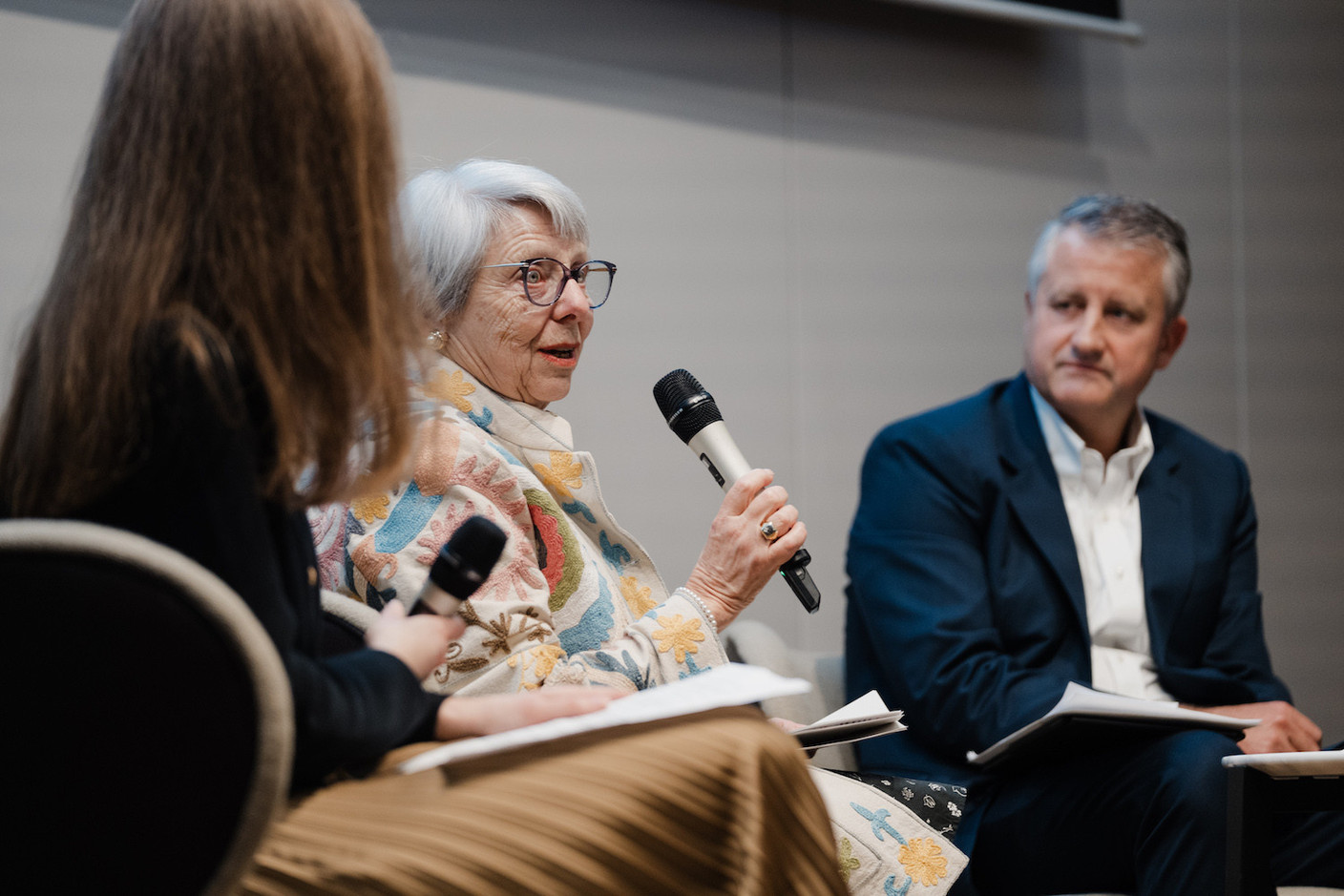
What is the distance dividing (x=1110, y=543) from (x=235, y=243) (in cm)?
190

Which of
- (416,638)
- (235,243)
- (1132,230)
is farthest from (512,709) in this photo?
(1132,230)

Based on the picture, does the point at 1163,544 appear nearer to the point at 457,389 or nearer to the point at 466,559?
the point at 457,389

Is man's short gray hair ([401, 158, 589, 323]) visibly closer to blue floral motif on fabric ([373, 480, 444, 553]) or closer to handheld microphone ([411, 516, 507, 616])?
blue floral motif on fabric ([373, 480, 444, 553])

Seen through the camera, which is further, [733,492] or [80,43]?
[80,43]

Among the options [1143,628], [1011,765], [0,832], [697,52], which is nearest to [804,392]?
[697,52]

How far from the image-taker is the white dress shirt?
7.45 feet

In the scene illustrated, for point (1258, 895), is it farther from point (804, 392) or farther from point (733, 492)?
point (804, 392)

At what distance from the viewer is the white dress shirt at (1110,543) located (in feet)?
7.45

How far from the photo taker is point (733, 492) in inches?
64.4

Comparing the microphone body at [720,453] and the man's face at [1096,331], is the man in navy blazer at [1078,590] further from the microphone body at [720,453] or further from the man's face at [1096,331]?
the microphone body at [720,453]

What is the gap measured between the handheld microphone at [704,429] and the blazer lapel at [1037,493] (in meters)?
0.76

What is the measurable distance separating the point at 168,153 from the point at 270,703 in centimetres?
47

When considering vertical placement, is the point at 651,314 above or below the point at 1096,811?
above

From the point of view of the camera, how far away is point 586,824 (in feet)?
2.85
